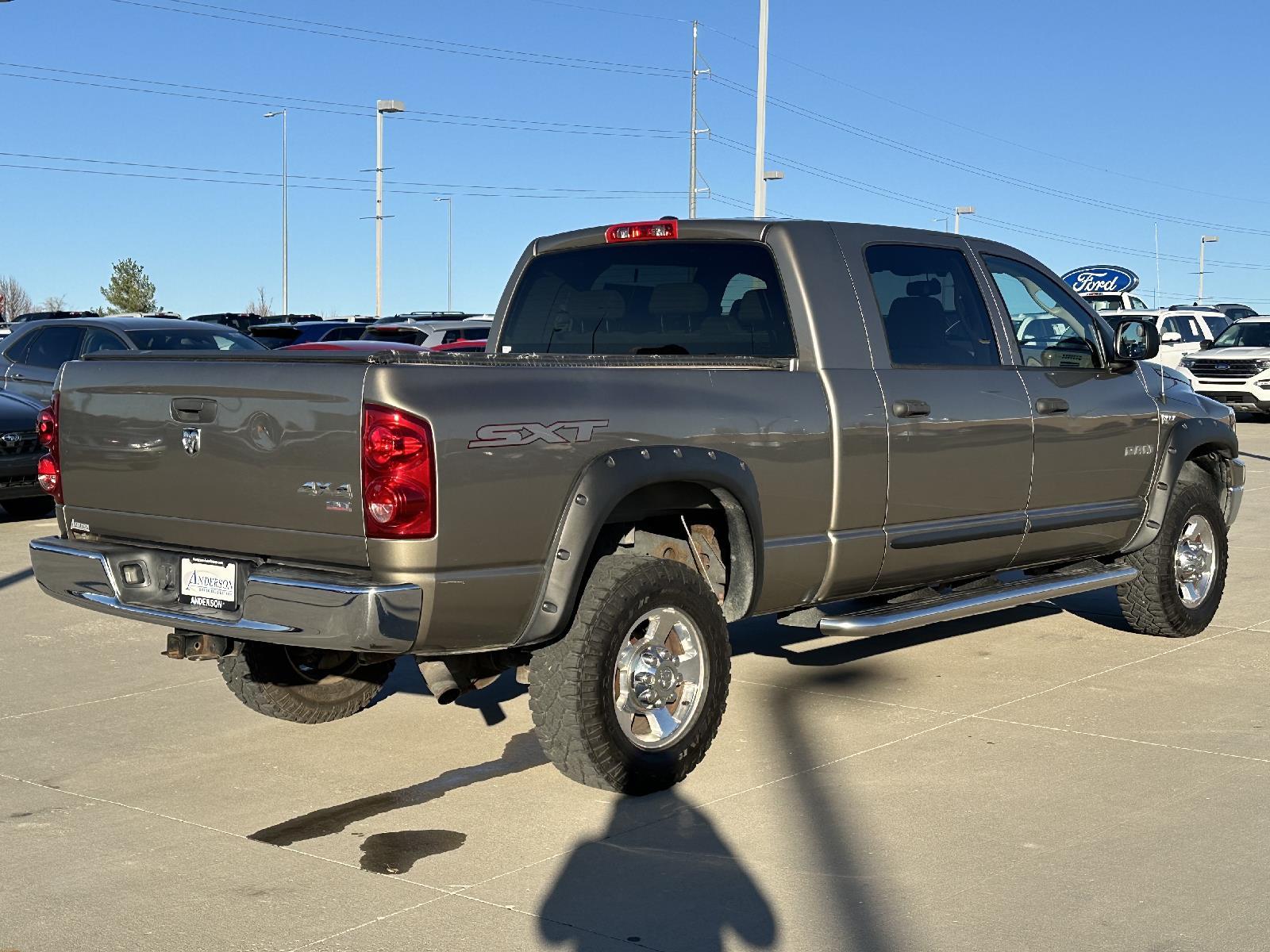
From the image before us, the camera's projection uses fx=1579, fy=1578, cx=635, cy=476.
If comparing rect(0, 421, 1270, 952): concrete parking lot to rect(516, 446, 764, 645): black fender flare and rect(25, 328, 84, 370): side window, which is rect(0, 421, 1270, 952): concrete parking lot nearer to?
rect(516, 446, 764, 645): black fender flare

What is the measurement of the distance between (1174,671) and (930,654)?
3.78 ft

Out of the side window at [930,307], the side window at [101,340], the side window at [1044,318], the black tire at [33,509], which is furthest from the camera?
the side window at [101,340]

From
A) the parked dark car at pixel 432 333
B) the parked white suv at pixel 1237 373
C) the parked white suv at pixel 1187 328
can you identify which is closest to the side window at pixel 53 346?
the parked dark car at pixel 432 333

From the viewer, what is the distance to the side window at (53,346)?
51.6 ft

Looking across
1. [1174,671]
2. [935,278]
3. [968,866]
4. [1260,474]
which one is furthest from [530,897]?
[1260,474]

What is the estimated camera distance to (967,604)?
6.71 meters

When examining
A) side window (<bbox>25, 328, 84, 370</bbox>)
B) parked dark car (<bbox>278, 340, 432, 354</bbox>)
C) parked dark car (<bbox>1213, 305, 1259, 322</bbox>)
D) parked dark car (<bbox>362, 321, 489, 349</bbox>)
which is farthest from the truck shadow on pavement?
parked dark car (<bbox>1213, 305, 1259, 322</bbox>)

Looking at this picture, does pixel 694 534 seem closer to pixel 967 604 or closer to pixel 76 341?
pixel 967 604

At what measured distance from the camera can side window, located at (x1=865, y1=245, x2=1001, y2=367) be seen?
660 cm

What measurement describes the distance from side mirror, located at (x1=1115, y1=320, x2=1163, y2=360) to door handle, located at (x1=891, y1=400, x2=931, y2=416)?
170 cm

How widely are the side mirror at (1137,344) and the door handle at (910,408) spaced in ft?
5.59

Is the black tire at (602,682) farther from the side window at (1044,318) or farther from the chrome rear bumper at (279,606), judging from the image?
the side window at (1044,318)

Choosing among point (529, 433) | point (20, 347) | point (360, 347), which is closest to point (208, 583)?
point (529, 433)

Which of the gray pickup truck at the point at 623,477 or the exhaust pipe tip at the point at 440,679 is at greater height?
the gray pickup truck at the point at 623,477
